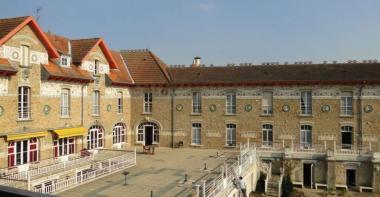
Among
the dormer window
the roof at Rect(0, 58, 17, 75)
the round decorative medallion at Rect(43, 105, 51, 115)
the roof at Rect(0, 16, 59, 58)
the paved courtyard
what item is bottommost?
the paved courtyard

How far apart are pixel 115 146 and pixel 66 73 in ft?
29.7

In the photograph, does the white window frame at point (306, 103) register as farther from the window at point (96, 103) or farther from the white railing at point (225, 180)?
the window at point (96, 103)

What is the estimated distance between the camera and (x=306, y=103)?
2877 centimetres

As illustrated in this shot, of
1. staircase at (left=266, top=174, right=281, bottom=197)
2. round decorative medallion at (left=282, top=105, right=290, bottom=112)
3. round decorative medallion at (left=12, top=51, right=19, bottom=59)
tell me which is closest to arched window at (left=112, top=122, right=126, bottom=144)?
round decorative medallion at (left=12, top=51, right=19, bottom=59)

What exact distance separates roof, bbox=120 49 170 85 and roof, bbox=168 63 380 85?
1006 mm

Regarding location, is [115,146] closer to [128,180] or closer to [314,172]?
[128,180]

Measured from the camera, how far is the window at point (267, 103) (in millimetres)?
29609

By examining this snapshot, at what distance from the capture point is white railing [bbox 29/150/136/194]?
16219 millimetres

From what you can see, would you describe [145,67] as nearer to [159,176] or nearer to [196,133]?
[196,133]

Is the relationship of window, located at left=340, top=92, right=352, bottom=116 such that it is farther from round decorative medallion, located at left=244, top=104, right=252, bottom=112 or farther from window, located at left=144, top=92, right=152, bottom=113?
window, located at left=144, top=92, right=152, bottom=113

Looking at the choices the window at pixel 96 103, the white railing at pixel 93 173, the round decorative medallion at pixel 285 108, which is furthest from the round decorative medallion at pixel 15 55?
the round decorative medallion at pixel 285 108

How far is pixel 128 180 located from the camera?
61.3 ft

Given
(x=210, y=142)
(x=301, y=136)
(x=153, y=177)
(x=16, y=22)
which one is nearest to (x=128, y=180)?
(x=153, y=177)

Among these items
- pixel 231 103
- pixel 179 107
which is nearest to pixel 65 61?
pixel 179 107
